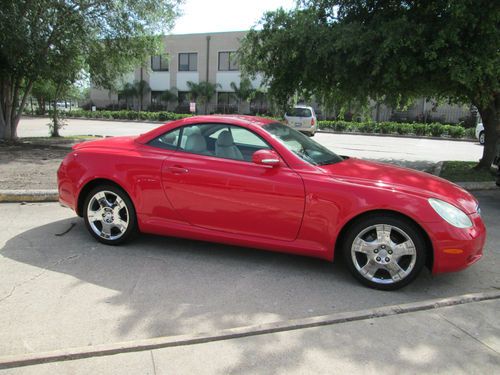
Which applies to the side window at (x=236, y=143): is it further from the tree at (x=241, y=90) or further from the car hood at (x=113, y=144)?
the tree at (x=241, y=90)

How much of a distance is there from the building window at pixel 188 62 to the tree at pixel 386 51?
3417 centimetres

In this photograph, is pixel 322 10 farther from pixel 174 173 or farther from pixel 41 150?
pixel 41 150

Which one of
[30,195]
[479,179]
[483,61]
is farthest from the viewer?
[479,179]

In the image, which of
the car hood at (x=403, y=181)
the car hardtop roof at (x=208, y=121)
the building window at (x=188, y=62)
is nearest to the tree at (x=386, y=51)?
the car hood at (x=403, y=181)

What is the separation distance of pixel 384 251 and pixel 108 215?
2.95m

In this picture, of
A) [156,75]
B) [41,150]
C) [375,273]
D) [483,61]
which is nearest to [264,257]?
[375,273]

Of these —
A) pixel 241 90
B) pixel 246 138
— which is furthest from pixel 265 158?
pixel 241 90

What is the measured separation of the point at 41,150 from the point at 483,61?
38.0 ft

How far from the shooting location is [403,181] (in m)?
4.36

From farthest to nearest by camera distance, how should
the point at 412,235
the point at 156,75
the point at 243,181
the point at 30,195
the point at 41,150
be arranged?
the point at 156,75 → the point at 41,150 → the point at 30,195 → the point at 243,181 → the point at 412,235

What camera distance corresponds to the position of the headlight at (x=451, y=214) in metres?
3.99

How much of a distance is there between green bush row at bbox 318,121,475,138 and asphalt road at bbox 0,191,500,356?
2391 centimetres

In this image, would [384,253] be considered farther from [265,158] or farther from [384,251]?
[265,158]

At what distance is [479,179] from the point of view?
9.77 metres
